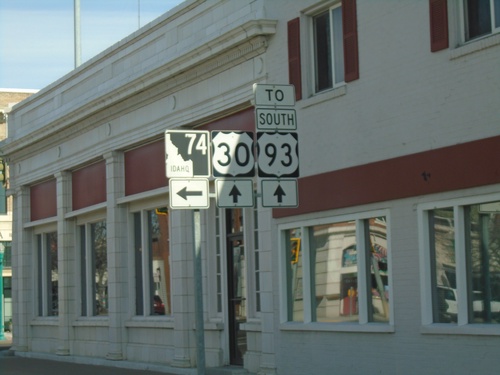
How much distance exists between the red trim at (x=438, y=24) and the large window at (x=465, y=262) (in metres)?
2.17

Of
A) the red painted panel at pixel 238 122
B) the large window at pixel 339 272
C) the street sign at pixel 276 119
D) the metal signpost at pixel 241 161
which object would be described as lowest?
the large window at pixel 339 272

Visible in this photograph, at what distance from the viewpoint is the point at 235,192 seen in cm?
1177

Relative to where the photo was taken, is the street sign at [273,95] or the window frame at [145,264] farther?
the window frame at [145,264]

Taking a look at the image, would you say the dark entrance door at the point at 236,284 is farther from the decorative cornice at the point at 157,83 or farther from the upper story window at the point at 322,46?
the upper story window at the point at 322,46

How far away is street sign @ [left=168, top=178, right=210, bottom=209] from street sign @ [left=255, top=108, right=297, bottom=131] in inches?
46.7

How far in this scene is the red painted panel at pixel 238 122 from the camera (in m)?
18.5

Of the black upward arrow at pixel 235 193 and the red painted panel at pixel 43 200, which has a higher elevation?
the red painted panel at pixel 43 200

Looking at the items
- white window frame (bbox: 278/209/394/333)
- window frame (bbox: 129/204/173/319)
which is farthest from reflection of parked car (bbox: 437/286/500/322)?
window frame (bbox: 129/204/173/319)

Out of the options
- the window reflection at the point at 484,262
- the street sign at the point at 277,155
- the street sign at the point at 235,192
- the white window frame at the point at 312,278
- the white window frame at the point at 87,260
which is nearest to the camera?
the street sign at the point at 235,192

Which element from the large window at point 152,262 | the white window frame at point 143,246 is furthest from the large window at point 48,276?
the large window at point 152,262

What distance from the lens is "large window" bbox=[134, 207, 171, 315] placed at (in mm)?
22438

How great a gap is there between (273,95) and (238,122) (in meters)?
6.69

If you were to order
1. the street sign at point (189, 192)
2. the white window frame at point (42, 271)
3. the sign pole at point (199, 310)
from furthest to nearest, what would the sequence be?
the white window frame at point (42, 271) < the street sign at point (189, 192) < the sign pole at point (199, 310)

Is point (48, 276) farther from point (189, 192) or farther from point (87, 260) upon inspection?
point (189, 192)
